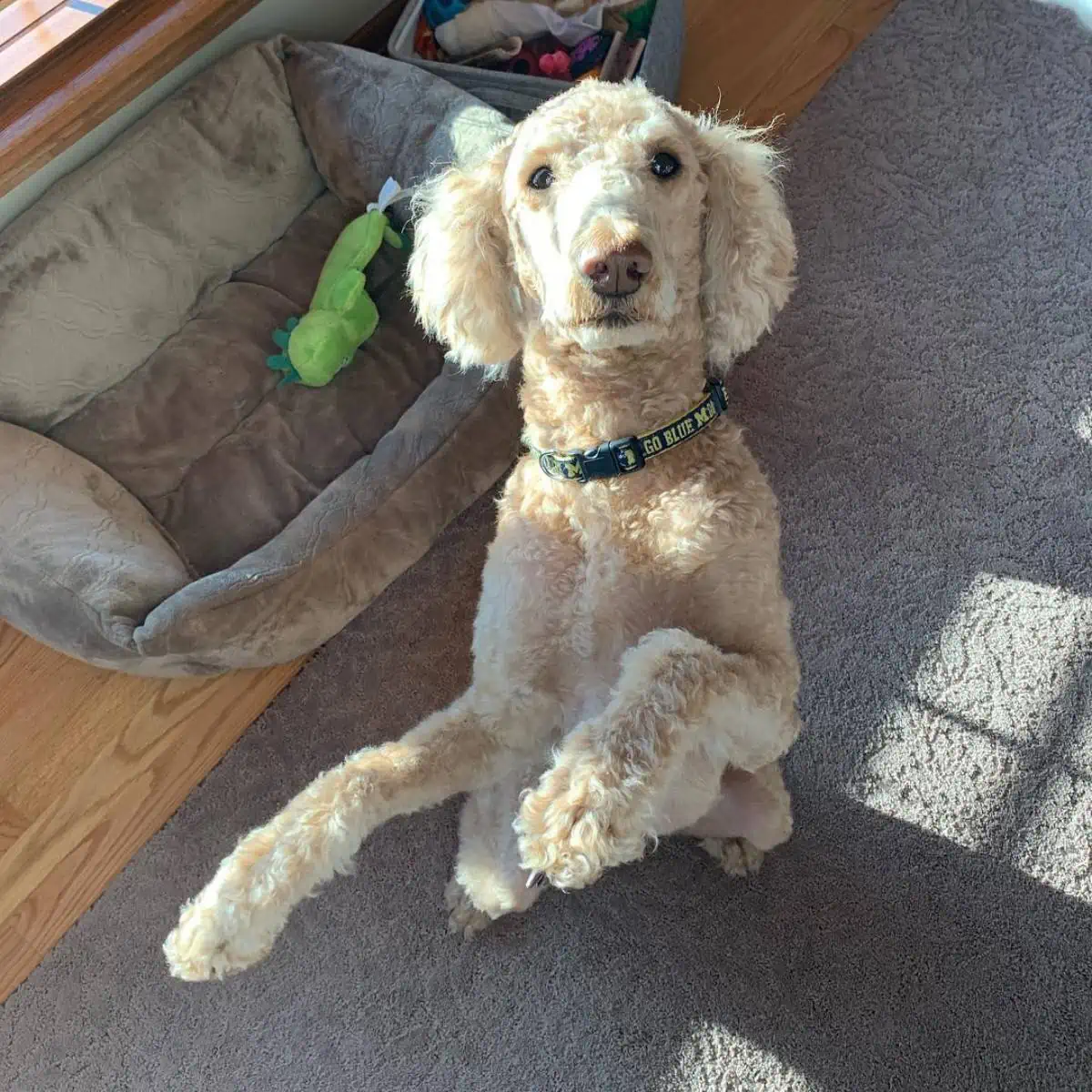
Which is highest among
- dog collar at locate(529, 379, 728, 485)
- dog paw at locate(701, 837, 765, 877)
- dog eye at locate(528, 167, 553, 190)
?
dog eye at locate(528, 167, 553, 190)

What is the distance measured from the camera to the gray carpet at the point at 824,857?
4.99ft

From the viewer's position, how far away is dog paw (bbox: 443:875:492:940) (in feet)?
5.18

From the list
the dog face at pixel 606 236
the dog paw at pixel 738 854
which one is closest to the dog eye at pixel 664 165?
the dog face at pixel 606 236

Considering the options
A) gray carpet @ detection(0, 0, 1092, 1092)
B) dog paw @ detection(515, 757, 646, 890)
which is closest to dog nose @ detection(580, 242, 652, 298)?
dog paw @ detection(515, 757, 646, 890)

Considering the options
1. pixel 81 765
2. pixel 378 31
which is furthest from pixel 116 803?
pixel 378 31

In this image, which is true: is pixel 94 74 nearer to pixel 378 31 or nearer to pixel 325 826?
pixel 378 31

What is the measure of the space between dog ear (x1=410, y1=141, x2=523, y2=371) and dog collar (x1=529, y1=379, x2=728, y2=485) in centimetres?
22

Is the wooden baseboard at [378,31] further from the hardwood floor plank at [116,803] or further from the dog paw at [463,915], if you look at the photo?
the dog paw at [463,915]

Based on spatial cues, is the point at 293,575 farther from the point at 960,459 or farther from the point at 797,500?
the point at 960,459

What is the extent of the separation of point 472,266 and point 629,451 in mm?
349

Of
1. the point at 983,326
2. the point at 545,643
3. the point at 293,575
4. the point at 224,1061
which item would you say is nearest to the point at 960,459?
the point at 983,326

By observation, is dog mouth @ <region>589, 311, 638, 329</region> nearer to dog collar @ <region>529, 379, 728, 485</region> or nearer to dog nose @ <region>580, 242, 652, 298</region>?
dog nose @ <region>580, 242, 652, 298</region>

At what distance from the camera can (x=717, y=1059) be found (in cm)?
151

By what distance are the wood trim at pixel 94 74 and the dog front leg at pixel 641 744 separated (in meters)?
1.50
